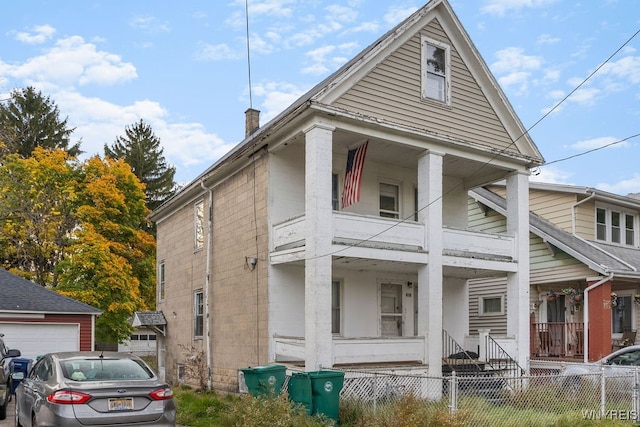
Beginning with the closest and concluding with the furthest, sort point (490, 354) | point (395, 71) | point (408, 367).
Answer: point (408, 367)
point (395, 71)
point (490, 354)

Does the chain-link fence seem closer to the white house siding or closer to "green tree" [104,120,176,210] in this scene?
the white house siding

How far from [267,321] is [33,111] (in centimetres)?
3873

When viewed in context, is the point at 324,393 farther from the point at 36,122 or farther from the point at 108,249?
the point at 36,122

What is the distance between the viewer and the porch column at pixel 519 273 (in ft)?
57.4

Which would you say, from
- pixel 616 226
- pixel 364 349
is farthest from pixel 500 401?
pixel 616 226

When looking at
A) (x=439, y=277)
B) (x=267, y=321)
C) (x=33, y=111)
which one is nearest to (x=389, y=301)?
(x=439, y=277)

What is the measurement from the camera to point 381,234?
1515cm

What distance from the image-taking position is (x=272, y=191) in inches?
633

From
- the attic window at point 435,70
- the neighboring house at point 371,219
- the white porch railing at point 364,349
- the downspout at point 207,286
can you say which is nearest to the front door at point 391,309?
the neighboring house at point 371,219

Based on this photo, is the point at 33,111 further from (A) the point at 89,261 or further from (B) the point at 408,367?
(B) the point at 408,367

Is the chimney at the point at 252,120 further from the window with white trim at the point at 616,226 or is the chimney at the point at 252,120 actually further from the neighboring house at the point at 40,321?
the window with white trim at the point at 616,226

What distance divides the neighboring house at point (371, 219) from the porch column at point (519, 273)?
0.03 metres

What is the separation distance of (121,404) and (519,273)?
12.2m

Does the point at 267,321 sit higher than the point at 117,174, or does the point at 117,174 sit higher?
the point at 117,174
